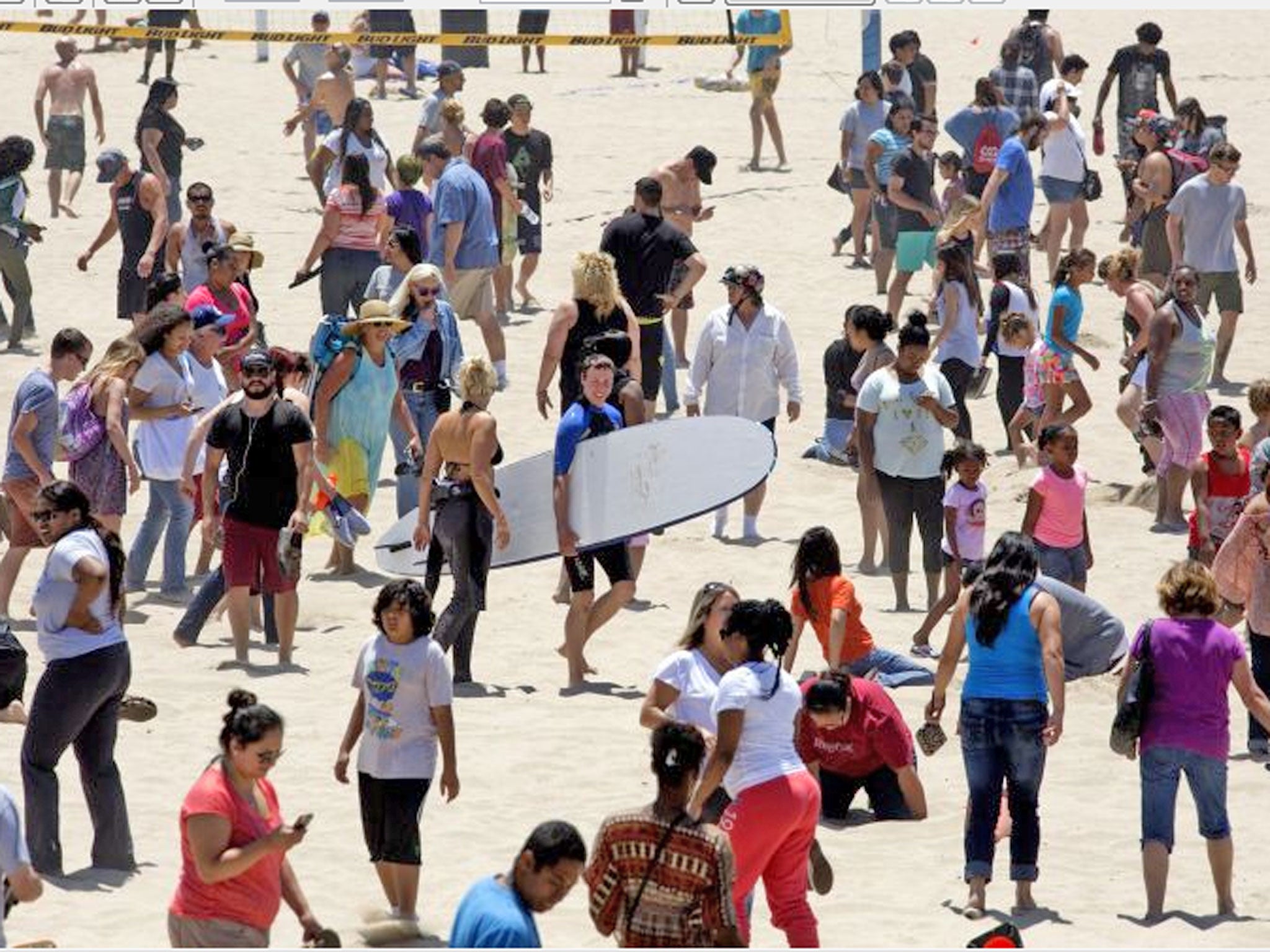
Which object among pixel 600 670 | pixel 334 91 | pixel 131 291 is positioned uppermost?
pixel 334 91

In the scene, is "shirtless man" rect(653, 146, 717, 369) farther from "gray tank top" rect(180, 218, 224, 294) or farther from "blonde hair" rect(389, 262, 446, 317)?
"blonde hair" rect(389, 262, 446, 317)

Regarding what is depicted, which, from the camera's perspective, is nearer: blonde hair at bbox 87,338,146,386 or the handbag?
the handbag

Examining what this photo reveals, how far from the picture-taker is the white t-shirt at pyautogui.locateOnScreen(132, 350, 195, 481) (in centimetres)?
1308

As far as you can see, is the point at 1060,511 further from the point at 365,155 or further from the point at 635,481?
the point at 365,155

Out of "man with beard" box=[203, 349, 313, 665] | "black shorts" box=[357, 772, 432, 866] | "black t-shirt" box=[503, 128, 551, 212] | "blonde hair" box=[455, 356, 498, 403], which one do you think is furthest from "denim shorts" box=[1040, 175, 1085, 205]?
"black shorts" box=[357, 772, 432, 866]

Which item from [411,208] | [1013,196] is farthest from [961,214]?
[411,208]

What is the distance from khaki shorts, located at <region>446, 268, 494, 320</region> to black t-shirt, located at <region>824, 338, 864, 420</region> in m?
3.09

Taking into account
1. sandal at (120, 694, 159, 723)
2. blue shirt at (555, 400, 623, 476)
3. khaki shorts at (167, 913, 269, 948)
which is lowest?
sandal at (120, 694, 159, 723)

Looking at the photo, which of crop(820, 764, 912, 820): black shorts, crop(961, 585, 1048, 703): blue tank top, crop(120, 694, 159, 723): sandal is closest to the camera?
crop(961, 585, 1048, 703): blue tank top

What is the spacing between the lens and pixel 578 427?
1205 cm

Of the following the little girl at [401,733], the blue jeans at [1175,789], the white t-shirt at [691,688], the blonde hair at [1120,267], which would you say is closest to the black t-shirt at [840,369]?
the blonde hair at [1120,267]

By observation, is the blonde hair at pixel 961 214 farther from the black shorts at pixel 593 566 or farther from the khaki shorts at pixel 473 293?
the black shorts at pixel 593 566

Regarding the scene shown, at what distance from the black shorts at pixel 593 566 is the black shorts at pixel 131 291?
6.59 metres

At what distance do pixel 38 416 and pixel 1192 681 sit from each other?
569 cm
